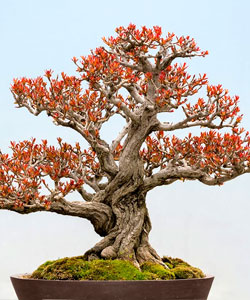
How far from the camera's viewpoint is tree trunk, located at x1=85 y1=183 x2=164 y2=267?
6.13 meters

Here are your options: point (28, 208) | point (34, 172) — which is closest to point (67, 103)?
point (34, 172)

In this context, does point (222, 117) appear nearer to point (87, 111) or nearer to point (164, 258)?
point (87, 111)

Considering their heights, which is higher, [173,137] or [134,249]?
[173,137]

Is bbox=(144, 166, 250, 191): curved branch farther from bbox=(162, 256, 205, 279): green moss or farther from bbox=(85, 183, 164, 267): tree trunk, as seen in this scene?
bbox=(162, 256, 205, 279): green moss

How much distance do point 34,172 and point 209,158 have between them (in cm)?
201

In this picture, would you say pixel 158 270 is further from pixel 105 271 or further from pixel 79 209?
pixel 79 209

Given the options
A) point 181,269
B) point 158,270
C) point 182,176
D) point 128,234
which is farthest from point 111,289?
point 182,176

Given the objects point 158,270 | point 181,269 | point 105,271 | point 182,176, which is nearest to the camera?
point 105,271

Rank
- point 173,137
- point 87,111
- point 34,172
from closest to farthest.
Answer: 1. point 34,172
2. point 87,111
3. point 173,137

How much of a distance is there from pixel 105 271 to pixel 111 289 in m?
0.35

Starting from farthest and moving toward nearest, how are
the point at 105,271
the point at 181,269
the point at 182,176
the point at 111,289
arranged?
the point at 182,176 < the point at 181,269 < the point at 105,271 < the point at 111,289

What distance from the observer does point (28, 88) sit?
594cm

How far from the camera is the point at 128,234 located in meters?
6.21

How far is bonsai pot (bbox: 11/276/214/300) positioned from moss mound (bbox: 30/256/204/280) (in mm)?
221
